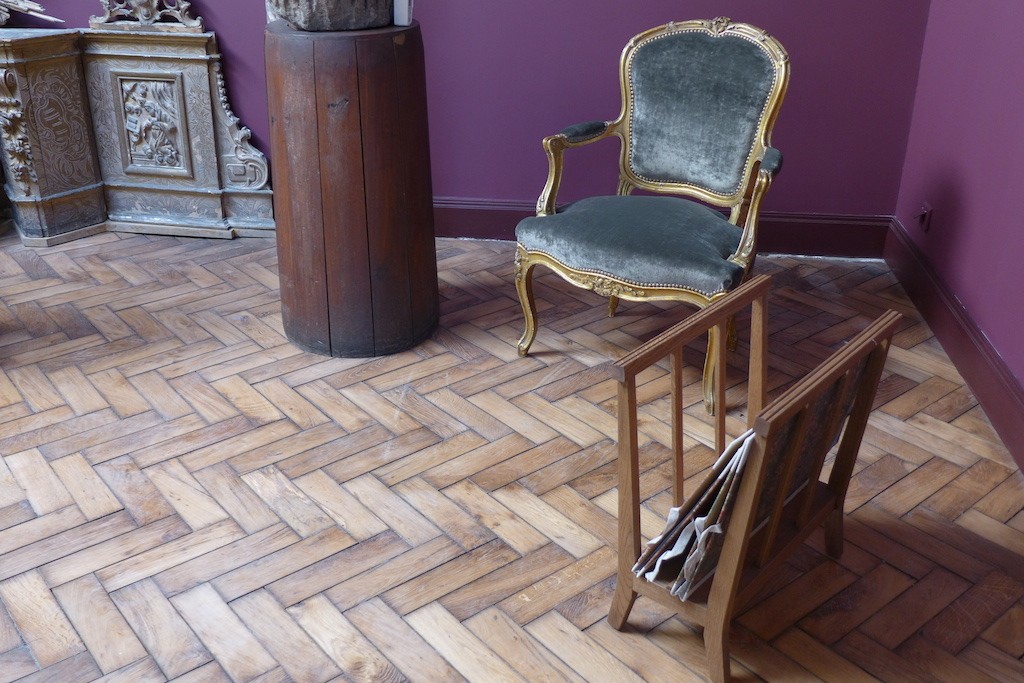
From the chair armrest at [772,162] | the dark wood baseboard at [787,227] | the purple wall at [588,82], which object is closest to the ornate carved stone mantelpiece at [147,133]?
the purple wall at [588,82]

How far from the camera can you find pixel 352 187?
311cm

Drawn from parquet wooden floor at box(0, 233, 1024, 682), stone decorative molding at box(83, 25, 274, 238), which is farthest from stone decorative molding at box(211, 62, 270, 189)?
parquet wooden floor at box(0, 233, 1024, 682)

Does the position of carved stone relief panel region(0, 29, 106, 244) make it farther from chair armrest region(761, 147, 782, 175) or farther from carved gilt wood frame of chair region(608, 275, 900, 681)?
carved gilt wood frame of chair region(608, 275, 900, 681)

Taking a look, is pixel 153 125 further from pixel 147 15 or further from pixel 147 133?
pixel 147 15

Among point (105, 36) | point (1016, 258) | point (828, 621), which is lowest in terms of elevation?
point (828, 621)

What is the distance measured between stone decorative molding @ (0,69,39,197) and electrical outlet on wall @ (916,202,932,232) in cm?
344

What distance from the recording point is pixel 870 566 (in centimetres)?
238

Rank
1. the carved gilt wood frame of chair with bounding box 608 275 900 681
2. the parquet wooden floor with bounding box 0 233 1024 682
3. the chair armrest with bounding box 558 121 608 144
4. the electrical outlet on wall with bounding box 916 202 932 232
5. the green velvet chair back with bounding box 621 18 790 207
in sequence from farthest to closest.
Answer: the electrical outlet on wall with bounding box 916 202 932 232 → the chair armrest with bounding box 558 121 608 144 → the green velvet chair back with bounding box 621 18 790 207 → the parquet wooden floor with bounding box 0 233 1024 682 → the carved gilt wood frame of chair with bounding box 608 275 900 681

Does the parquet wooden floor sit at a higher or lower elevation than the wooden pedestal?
lower

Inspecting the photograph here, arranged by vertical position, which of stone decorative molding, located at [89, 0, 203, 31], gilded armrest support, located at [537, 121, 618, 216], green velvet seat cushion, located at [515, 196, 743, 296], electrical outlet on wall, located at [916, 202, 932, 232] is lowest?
electrical outlet on wall, located at [916, 202, 932, 232]

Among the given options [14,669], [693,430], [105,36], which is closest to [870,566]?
[693,430]

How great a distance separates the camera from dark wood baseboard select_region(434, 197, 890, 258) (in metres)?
4.17

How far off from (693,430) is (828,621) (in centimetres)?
84

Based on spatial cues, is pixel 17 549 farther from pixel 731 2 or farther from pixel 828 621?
pixel 731 2
